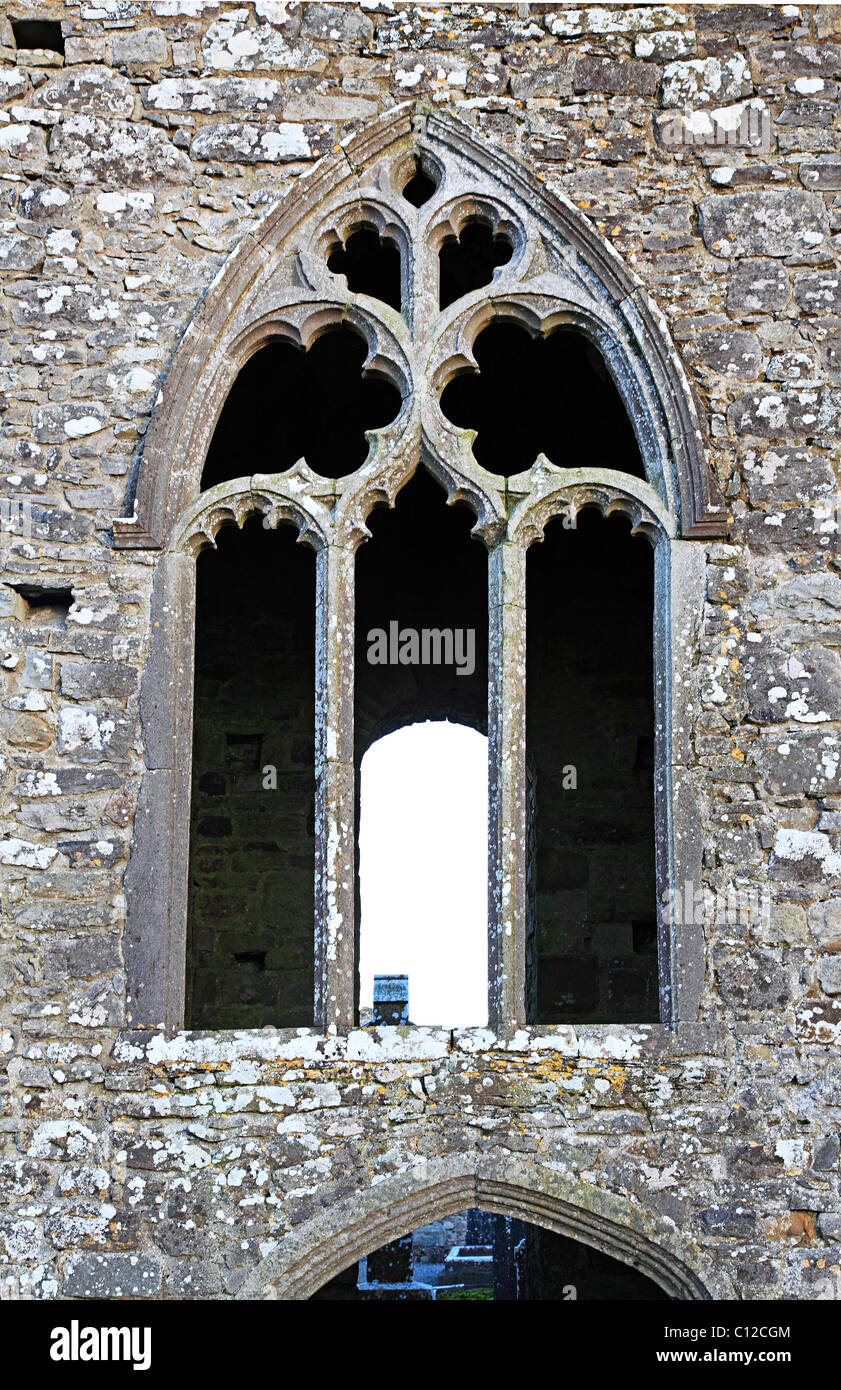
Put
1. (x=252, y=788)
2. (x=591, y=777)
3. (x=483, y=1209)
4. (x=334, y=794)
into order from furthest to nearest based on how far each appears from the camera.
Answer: (x=252, y=788), (x=591, y=777), (x=334, y=794), (x=483, y=1209)

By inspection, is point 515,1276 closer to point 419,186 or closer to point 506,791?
point 506,791

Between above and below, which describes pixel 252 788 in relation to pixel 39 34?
below

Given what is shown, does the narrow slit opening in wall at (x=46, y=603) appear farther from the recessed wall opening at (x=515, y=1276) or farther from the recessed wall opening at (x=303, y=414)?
the recessed wall opening at (x=303, y=414)

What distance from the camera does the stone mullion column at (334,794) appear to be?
559 centimetres

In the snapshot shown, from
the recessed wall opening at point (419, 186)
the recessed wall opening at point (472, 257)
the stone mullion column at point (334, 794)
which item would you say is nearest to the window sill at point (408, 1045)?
the stone mullion column at point (334, 794)

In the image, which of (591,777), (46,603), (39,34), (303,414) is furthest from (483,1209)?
(303,414)

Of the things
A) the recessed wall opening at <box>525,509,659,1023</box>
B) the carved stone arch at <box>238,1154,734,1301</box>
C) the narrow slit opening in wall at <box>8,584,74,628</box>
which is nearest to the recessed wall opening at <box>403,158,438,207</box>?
the narrow slit opening in wall at <box>8,584,74,628</box>

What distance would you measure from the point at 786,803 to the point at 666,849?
46cm

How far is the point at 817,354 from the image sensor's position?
6.07 m

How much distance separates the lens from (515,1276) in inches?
352

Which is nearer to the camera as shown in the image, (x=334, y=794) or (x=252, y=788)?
(x=334, y=794)

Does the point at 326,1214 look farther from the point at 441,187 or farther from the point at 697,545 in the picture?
the point at 441,187

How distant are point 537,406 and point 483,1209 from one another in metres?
4.90

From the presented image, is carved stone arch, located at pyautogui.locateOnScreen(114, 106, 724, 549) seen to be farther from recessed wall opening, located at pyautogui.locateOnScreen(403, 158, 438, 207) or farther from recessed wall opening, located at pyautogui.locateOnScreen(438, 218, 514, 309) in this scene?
recessed wall opening, located at pyautogui.locateOnScreen(438, 218, 514, 309)
